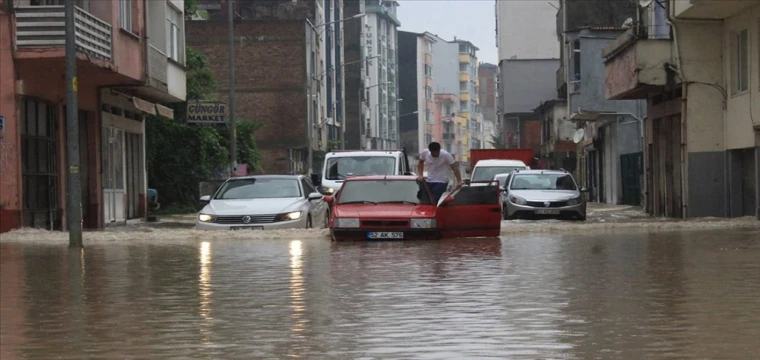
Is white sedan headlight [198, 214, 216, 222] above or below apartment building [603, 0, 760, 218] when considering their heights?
below

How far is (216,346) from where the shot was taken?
921cm

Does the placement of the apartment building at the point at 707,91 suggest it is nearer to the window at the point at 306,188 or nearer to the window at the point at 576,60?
the window at the point at 306,188

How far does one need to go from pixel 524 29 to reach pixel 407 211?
89.9 m

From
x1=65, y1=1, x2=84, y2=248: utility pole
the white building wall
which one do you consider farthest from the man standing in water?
the white building wall

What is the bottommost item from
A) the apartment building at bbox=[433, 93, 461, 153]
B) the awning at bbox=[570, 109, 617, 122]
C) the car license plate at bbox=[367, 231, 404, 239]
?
the car license plate at bbox=[367, 231, 404, 239]

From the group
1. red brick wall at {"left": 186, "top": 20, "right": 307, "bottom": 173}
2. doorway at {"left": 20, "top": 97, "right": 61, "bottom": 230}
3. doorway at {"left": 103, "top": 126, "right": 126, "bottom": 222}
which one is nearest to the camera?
doorway at {"left": 20, "top": 97, "right": 61, "bottom": 230}

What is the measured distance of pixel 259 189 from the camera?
27.6 meters

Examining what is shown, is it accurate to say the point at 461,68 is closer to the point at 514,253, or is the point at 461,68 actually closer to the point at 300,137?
the point at 300,137

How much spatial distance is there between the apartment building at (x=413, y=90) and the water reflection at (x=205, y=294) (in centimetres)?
14803

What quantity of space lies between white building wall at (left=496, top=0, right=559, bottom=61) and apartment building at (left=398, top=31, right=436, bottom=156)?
2217 inches

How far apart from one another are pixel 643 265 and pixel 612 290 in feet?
11.8

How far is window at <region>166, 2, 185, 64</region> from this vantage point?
4159 cm

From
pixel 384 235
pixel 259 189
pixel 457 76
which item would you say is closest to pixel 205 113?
pixel 259 189

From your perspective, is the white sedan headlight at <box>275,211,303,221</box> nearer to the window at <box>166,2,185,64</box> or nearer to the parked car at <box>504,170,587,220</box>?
the parked car at <box>504,170,587,220</box>
